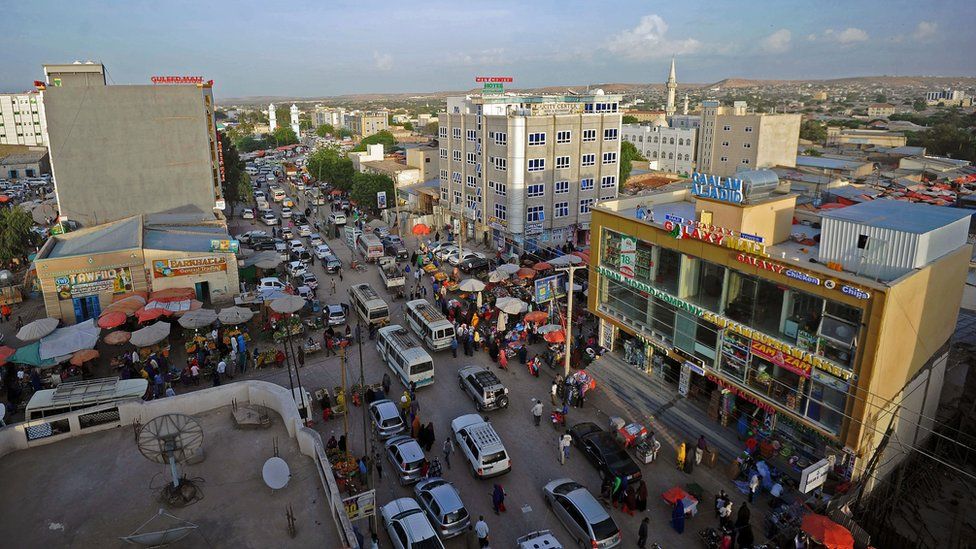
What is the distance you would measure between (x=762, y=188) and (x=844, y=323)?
6031 mm

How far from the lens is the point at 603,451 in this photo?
734 inches

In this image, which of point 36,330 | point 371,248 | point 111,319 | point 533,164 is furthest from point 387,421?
point 533,164

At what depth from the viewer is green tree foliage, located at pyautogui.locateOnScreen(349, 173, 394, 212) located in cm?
5934

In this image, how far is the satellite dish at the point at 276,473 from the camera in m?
10.4

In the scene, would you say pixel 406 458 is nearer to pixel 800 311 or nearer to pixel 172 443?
pixel 172 443

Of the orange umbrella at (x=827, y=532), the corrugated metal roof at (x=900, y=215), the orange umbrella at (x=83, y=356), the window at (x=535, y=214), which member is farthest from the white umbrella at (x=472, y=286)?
the orange umbrella at (x=827, y=532)

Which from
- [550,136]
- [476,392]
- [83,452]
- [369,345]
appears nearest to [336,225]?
[550,136]

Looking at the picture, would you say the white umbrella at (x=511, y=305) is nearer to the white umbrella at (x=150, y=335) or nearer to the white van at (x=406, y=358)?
the white van at (x=406, y=358)

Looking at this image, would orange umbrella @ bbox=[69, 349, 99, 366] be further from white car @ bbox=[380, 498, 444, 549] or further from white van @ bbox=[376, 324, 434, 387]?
white car @ bbox=[380, 498, 444, 549]

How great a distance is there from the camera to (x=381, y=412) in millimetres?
20531

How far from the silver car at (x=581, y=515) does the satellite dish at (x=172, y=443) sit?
31.7 ft

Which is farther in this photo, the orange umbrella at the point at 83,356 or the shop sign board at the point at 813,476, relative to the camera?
the orange umbrella at the point at 83,356

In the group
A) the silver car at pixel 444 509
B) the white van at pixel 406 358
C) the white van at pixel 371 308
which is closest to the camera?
the silver car at pixel 444 509

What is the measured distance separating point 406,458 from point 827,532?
1144 centimetres
